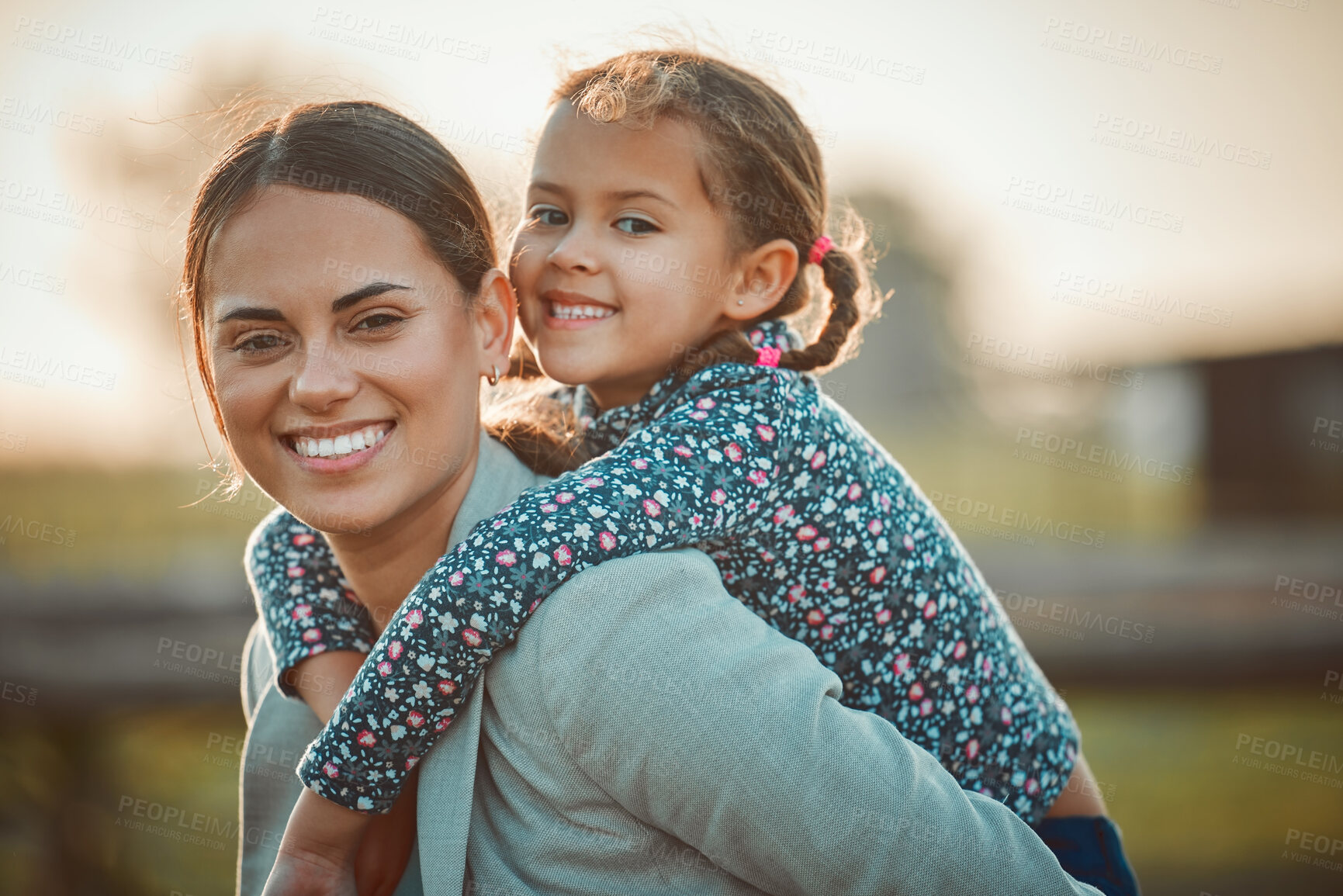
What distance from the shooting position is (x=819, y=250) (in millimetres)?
2826

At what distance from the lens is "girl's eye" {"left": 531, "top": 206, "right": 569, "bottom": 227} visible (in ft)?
8.41

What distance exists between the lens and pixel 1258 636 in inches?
221

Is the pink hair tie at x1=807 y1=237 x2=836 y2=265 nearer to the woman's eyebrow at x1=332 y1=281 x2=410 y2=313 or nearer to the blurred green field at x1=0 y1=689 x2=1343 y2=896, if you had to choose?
the woman's eyebrow at x1=332 y1=281 x2=410 y2=313

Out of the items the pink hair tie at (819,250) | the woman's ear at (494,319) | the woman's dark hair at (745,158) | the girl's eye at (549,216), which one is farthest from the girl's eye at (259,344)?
the pink hair tie at (819,250)

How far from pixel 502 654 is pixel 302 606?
0.84 meters

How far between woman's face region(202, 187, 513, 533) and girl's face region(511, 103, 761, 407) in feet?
1.49

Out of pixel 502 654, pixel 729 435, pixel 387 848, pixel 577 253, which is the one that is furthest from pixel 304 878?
pixel 577 253

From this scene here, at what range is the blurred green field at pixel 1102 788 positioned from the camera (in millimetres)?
4645

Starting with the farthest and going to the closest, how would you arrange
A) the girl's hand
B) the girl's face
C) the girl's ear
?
the girl's ear
the girl's face
the girl's hand

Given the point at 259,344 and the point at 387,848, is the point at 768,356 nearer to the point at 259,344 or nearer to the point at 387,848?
the point at 259,344

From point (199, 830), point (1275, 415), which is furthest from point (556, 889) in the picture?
point (1275, 415)

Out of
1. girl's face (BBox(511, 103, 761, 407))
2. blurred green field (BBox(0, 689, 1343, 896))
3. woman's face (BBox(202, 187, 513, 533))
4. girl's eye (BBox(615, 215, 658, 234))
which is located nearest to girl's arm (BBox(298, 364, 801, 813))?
woman's face (BBox(202, 187, 513, 533))

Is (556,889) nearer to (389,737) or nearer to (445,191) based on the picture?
(389,737)

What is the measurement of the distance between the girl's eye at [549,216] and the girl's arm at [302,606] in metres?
0.97
